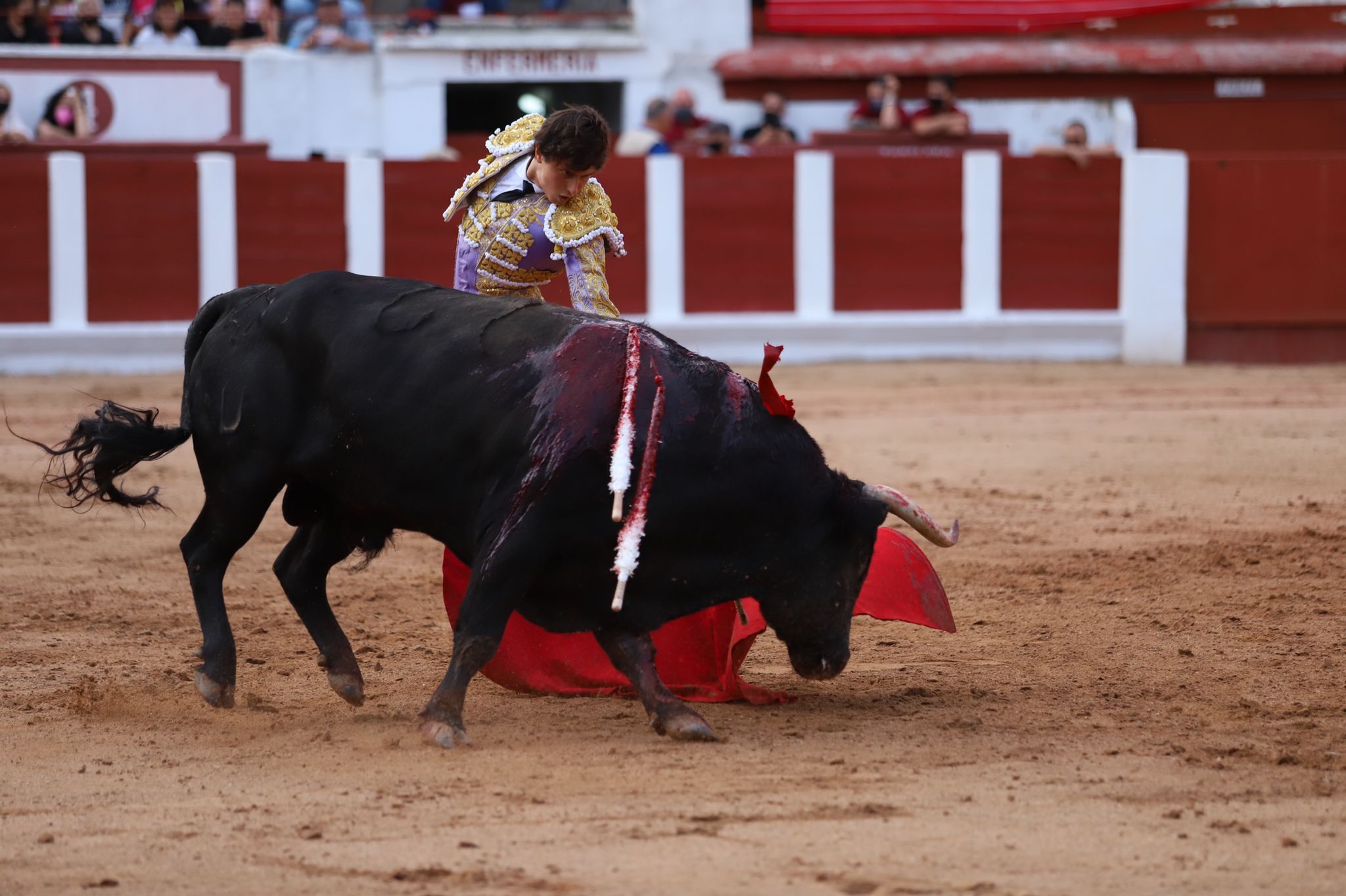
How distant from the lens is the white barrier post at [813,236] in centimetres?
1077

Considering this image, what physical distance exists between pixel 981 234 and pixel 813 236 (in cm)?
108

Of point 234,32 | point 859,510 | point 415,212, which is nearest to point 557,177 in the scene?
point 859,510

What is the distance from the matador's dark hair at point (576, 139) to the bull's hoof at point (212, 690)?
122cm

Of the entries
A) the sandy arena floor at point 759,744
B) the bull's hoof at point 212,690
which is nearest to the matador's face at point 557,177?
the sandy arena floor at point 759,744

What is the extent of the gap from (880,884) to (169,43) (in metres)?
10.5

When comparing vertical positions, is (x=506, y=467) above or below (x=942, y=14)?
below

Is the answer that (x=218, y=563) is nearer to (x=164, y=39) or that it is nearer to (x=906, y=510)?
(x=906, y=510)

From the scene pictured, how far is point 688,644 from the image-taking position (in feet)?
11.9

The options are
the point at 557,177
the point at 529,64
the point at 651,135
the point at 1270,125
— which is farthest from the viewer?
the point at 1270,125

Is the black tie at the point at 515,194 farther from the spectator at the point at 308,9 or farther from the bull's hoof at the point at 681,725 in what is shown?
the spectator at the point at 308,9

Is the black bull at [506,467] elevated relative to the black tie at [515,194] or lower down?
lower down

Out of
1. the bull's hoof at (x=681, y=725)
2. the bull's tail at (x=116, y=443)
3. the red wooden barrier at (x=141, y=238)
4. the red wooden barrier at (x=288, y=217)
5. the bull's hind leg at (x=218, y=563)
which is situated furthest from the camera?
the red wooden barrier at (x=288, y=217)

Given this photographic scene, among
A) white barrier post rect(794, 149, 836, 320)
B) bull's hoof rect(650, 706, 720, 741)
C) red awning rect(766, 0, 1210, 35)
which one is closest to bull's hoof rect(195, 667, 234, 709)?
bull's hoof rect(650, 706, 720, 741)

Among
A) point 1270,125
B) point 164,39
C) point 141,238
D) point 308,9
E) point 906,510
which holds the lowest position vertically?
point 906,510
